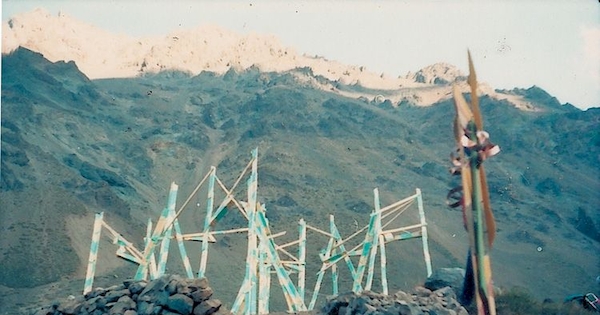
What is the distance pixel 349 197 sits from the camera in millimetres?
54406

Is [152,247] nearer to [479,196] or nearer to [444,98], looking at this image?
[479,196]

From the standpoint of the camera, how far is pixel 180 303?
9.25 meters

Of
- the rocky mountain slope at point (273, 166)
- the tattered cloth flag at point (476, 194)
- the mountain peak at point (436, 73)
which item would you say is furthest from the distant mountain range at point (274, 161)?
the tattered cloth flag at point (476, 194)

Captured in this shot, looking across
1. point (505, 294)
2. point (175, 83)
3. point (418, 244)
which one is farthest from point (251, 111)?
point (505, 294)

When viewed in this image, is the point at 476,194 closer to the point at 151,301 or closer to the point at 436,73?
the point at 151,301

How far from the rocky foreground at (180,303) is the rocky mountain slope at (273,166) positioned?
25.0 metres

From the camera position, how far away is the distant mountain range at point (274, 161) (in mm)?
42781

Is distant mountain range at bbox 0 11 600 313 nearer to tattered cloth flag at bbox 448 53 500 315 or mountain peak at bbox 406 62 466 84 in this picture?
mountain peak at bbox 406 62 466 84

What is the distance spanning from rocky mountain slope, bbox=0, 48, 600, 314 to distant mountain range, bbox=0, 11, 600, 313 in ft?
0.65

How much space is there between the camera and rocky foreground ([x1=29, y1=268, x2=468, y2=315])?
29.8 ft

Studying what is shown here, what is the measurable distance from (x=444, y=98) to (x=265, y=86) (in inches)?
1092

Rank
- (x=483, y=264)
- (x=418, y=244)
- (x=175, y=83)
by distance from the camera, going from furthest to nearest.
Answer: (x=175, y=83)
(x=418, y=244)
(x=483, y=264)

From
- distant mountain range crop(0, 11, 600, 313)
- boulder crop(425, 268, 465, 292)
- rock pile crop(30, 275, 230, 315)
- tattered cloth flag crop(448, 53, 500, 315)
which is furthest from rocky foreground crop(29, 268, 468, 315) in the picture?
distant mountain range crop(0, 11, 600, 313)

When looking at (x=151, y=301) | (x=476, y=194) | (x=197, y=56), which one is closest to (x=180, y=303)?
(x=151, y=301)
